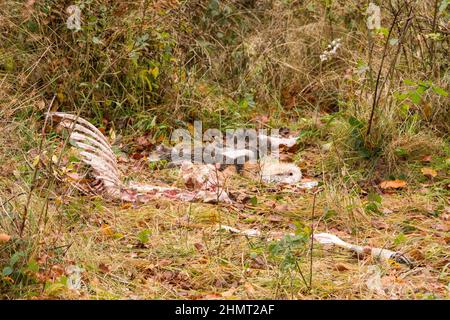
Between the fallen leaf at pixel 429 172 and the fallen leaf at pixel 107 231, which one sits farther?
the fallen leaf at pixel 429 172

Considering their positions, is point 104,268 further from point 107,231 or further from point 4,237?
point 4,237

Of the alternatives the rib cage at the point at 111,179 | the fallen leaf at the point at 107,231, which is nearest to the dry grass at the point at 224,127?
the fallen leaf at the point at 107,231

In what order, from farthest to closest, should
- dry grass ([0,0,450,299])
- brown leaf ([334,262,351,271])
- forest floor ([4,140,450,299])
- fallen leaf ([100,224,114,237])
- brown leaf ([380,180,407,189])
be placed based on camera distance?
brown leaf ([380,180,407,189]) → fallen leaf ([100,224,114,237]) → brown leaf ([334,262,351,271]) → dry grass ([0,0,450,299]) → forest floor ([4,140,450,299])

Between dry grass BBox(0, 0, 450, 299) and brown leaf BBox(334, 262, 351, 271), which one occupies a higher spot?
dry grass BBox(0, 0, 450, 299)

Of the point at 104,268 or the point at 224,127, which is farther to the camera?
the point at 224,127

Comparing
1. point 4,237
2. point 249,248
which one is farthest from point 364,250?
point 4,237

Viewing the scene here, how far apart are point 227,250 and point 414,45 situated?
3.09 m

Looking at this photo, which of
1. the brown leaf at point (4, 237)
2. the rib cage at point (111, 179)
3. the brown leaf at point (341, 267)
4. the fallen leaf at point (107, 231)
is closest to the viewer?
the brown leaf at point (4, 237)

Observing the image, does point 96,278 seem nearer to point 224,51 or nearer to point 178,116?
point 178,116

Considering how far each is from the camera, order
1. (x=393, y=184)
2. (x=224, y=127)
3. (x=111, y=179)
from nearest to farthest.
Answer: (x=111, y=179), (x=393, y=184), (x=224, y=127)

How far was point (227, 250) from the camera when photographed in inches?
167

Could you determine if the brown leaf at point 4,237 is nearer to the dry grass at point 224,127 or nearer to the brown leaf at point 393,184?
the dry grass at point 224,127

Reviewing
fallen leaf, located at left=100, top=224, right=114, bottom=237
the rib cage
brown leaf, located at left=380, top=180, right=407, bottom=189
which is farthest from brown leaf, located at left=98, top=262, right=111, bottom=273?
brown leaf, located at left=380, top=180, right=407, bottom=189

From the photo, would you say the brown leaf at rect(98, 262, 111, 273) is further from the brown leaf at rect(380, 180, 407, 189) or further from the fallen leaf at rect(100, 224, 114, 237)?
the brown leaf at rect(380, 180, 407, 189)
